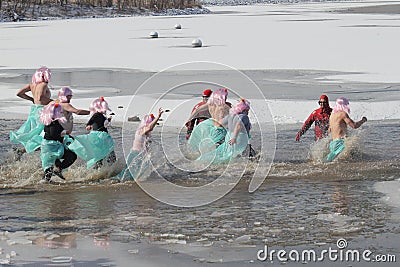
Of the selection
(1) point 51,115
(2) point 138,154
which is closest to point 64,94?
(1) point 51,115

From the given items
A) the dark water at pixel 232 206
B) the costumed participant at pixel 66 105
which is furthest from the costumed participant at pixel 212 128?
the costumed participant at pixel 66 105

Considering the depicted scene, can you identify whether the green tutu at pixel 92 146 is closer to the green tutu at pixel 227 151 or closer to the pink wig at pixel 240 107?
the green tutu at pixel 227 151

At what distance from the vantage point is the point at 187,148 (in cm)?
1069

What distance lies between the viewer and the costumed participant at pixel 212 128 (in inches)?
407

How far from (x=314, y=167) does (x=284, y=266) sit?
168 inches

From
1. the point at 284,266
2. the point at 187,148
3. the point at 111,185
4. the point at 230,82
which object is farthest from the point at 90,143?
the point at 230,82

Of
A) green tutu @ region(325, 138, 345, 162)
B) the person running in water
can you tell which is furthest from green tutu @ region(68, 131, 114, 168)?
the person running in water

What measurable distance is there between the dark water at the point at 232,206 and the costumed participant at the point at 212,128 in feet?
1.83

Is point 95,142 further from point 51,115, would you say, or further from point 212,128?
point 212,128

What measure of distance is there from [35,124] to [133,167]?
1.68 metres

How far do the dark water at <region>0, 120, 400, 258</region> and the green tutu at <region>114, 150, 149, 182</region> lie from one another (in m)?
0.16

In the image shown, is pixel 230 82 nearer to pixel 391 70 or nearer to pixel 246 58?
pixel 391 70

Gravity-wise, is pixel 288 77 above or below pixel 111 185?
above

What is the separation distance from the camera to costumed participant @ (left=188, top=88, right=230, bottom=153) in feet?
33.9
